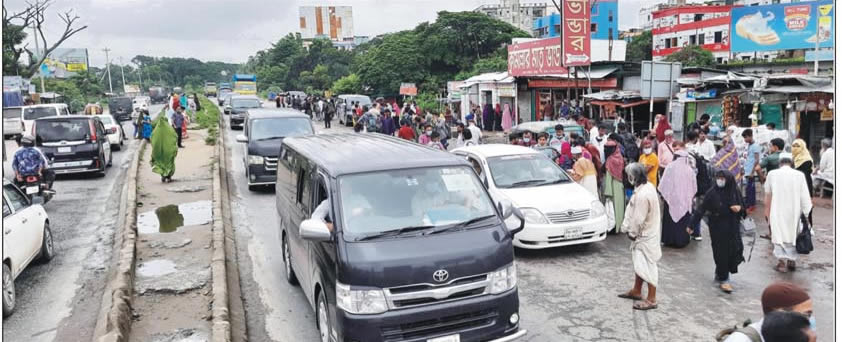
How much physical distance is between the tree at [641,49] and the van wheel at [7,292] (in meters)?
63.7

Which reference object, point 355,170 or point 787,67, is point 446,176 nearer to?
point 355,170

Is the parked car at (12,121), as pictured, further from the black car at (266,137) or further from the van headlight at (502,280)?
the van headlight at (502,280)

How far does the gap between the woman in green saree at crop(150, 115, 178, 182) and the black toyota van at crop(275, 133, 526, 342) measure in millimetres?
9499

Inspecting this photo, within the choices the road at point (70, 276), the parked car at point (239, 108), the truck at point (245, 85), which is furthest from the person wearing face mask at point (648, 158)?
the truck at point (245, 85)

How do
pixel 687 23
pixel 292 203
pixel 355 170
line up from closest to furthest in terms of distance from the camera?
pixel 355 170 < pixel 292 203 < pixel 687 23

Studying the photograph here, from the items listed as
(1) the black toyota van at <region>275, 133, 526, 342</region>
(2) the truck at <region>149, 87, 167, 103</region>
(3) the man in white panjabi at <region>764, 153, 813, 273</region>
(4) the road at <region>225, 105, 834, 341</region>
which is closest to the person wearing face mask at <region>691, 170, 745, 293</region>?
(4) the road at <region>225, 105, 834, 341</region>

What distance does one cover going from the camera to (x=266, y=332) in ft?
21.2

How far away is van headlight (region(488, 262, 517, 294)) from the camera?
505 centimetres

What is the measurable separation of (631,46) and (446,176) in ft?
221

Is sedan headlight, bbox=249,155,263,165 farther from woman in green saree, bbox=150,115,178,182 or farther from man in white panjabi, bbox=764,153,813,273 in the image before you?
man in white panjabi, bbox=764,153,813,273

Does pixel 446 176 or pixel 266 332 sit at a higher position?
pixel 446 176

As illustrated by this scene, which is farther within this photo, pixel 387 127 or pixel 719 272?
pixel 387 127

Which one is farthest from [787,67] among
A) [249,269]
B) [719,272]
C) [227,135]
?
[249,269]

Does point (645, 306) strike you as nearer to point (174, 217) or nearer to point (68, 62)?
point (174, 217)
